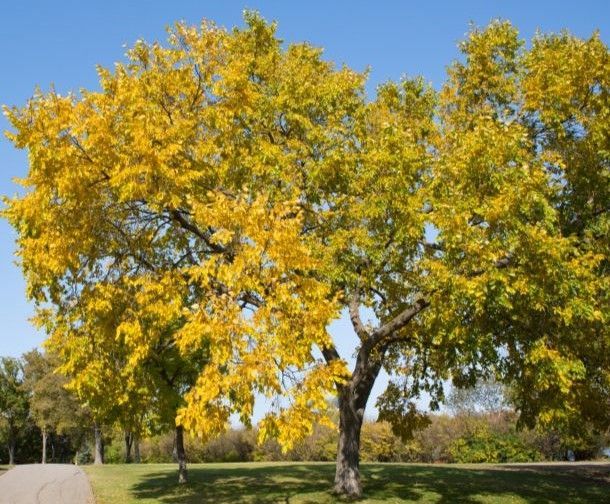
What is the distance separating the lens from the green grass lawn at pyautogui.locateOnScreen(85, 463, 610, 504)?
18594mm

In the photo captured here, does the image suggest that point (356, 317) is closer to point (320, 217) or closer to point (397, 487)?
point (320, 217)

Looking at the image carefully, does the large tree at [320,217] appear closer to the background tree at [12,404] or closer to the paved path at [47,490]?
the paved path at [47,490]

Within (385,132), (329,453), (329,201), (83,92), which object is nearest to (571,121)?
(385,132)

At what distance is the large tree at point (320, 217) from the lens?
11.1 meters

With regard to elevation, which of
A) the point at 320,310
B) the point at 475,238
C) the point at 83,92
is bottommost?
the point at 320,310

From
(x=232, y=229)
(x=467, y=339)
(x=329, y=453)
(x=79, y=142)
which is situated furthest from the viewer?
(x=329, y=453)

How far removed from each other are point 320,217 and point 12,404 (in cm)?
6960

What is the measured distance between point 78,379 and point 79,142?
5.73m

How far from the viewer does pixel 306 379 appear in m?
10.9

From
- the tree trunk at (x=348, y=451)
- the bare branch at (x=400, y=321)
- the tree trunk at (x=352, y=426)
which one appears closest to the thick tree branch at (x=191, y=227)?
the bare branch at (x=400, y=321)

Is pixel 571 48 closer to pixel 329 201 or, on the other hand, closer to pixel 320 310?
pixel 329 201

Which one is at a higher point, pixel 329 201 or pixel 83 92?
pixel 83 92

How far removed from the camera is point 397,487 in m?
20.9

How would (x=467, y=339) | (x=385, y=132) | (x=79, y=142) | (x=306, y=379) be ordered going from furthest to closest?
(x=385, y=132) < (x=467, y=339) < (x=79, y=142) < (x=306, y=379)
